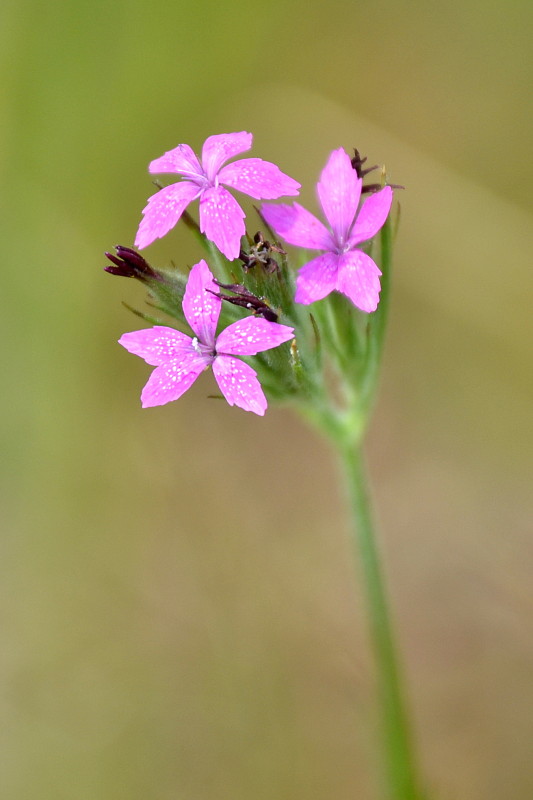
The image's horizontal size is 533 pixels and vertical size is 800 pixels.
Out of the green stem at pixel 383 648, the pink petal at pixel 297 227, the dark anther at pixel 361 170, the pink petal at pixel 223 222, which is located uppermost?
the dark anther at pixel 361 170

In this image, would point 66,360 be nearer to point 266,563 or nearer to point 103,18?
point 266,563

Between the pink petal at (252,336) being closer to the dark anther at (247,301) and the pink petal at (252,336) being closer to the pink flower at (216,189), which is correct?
the dark anther at (247,301)

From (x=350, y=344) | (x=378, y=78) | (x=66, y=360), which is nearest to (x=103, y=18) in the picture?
(x=378, y=78)

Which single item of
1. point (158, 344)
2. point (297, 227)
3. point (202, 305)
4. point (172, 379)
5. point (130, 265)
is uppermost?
point (297, 227)

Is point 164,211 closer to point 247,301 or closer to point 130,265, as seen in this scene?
point 130,265

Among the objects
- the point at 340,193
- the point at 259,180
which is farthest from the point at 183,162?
the point at 340,193

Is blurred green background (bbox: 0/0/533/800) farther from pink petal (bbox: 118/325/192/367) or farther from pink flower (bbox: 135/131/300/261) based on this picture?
pink flower (bbox: 135/131/300/261)

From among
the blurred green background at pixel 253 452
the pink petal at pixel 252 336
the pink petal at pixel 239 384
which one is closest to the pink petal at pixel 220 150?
the pink petal at pixel 252 336
